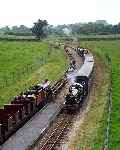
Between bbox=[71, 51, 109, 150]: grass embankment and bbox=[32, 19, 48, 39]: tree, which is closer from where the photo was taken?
bbox=[71, 51, 109, 150]: grass embankment

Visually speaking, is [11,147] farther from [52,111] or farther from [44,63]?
[44,63]

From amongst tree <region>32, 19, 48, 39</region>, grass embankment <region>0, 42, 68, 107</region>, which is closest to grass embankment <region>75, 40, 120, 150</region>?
grass embankment <region>0, 42, 68, 107</region>

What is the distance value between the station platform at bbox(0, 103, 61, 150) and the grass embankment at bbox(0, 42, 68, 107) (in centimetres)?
686

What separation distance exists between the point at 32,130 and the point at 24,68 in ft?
151

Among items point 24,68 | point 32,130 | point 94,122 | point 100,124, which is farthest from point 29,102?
point 24,68

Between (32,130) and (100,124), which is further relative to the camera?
(100,124)

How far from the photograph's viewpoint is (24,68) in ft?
264

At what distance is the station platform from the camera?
30.6 m

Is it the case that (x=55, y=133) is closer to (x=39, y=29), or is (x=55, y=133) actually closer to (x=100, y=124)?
(x=100, y=124)

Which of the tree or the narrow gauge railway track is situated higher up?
the tree

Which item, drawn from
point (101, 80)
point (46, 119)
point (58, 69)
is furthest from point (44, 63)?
point (46, 119)

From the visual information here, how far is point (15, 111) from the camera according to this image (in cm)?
3431

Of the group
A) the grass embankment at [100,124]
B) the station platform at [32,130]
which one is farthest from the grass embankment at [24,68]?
the grass embankment at [100,124]

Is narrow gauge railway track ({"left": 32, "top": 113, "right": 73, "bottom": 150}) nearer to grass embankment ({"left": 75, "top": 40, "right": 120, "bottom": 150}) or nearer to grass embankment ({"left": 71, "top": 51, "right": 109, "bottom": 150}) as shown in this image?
grass embankment ({"left": 71, "top": 51, "right": 109, "bottom": 150})
